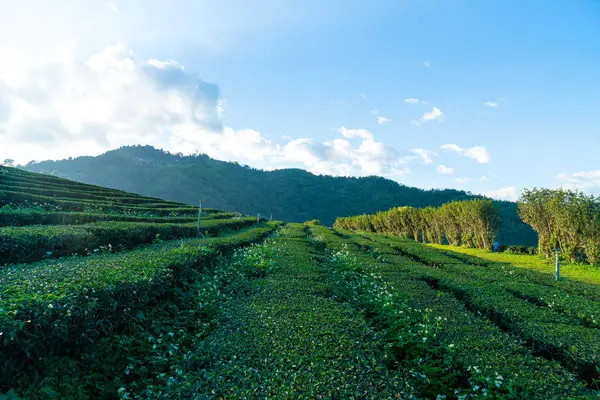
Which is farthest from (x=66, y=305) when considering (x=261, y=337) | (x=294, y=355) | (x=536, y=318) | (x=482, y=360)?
(x=536, y=318)

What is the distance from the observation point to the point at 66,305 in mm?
5457

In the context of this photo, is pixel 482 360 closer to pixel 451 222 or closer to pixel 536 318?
pixel 536 318

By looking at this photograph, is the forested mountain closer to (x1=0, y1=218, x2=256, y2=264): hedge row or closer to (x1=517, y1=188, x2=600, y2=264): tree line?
(x1=517, y1=188, x2=600, y2=264): tree line

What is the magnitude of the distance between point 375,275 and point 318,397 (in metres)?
9.20

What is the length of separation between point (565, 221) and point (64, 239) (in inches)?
1278

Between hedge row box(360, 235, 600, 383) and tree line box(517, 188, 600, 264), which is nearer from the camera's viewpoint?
hedge row box(360, 235, 600, 383)

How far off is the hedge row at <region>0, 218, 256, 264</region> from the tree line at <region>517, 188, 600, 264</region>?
29.3 meters

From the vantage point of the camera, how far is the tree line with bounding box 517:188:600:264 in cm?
2536

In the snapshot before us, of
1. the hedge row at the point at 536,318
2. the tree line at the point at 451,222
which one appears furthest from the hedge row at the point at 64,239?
the tree line at the point at 451,222

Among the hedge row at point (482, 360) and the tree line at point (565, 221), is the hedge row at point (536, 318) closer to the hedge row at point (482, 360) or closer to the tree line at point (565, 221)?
the hedge row at point (482, 360)

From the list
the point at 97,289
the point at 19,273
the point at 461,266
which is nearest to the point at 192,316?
the point at 97,289

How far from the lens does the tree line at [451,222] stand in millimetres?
40125

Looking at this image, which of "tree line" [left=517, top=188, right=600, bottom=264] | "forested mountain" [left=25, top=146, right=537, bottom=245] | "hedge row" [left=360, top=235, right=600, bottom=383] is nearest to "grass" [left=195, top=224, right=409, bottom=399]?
"hedge row" [left=360, top=235, right=600, bottom=383]

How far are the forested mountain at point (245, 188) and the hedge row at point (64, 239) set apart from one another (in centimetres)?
12431
